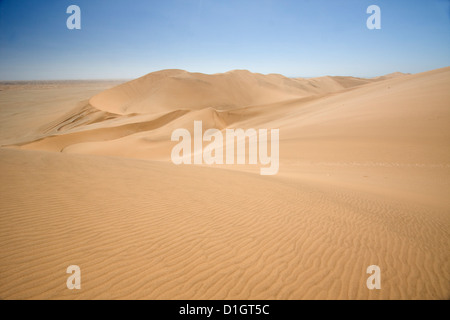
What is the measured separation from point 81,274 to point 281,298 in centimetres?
238

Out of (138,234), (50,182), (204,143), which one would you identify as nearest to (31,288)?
(138,234)

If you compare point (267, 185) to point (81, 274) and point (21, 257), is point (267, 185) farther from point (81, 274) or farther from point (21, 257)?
point (21, 257)

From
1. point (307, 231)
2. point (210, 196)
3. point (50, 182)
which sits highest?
point (50, 182)

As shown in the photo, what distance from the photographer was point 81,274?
2730 millimetres

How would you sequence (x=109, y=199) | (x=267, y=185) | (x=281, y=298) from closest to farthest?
1. (x=281, y=298)
2. (x=109, y=199)
3. (x=267, y=185)

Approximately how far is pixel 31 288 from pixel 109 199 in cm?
216

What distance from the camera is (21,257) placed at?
2797 millimetres

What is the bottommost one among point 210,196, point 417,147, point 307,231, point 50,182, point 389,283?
point 389,283

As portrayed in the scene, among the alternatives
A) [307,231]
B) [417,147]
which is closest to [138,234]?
[307,231]

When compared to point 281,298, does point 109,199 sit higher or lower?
higher

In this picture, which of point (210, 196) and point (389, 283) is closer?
point (389, 283)

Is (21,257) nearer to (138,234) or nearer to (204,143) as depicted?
(138,234)
